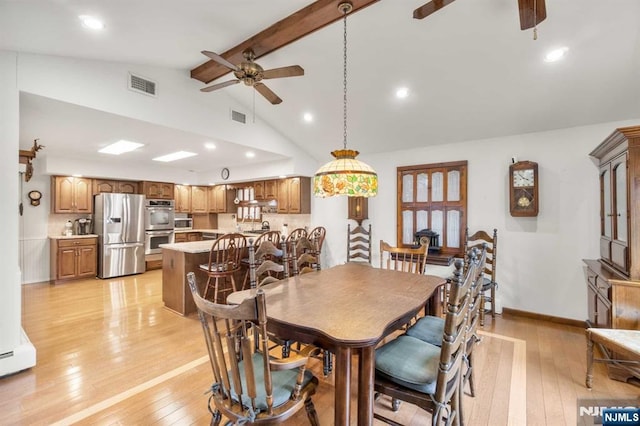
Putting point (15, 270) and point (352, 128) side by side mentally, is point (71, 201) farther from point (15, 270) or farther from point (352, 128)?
point (352, 128)

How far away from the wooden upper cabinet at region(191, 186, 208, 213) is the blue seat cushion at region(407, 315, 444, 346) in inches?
261

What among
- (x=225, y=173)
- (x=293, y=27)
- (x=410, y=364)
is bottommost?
(x=410, y=364)

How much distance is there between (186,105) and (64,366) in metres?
3.06

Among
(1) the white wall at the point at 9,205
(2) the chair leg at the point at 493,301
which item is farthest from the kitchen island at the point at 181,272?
(2) the chair leg at the point at 493,301

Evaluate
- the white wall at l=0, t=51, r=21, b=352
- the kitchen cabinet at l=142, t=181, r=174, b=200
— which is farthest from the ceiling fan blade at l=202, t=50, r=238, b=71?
the kitchen cabinet at l=142, t=181, r=174, b=200

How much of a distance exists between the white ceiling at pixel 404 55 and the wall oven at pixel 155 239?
2.69 meters

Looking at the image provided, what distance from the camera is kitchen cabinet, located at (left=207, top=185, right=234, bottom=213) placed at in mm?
7355

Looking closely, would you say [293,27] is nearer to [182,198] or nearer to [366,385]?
[366,385]

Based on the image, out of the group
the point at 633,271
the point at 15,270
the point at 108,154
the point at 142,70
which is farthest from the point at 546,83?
the point at 108,154

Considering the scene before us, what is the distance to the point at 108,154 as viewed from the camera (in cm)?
525

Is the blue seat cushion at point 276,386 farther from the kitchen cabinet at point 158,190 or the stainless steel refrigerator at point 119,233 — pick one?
the kitchen cabinet at point 158,190

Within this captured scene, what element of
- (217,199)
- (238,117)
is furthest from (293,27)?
(217,199)

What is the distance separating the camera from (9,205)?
7.83 feet

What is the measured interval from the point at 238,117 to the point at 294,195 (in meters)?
1.97
